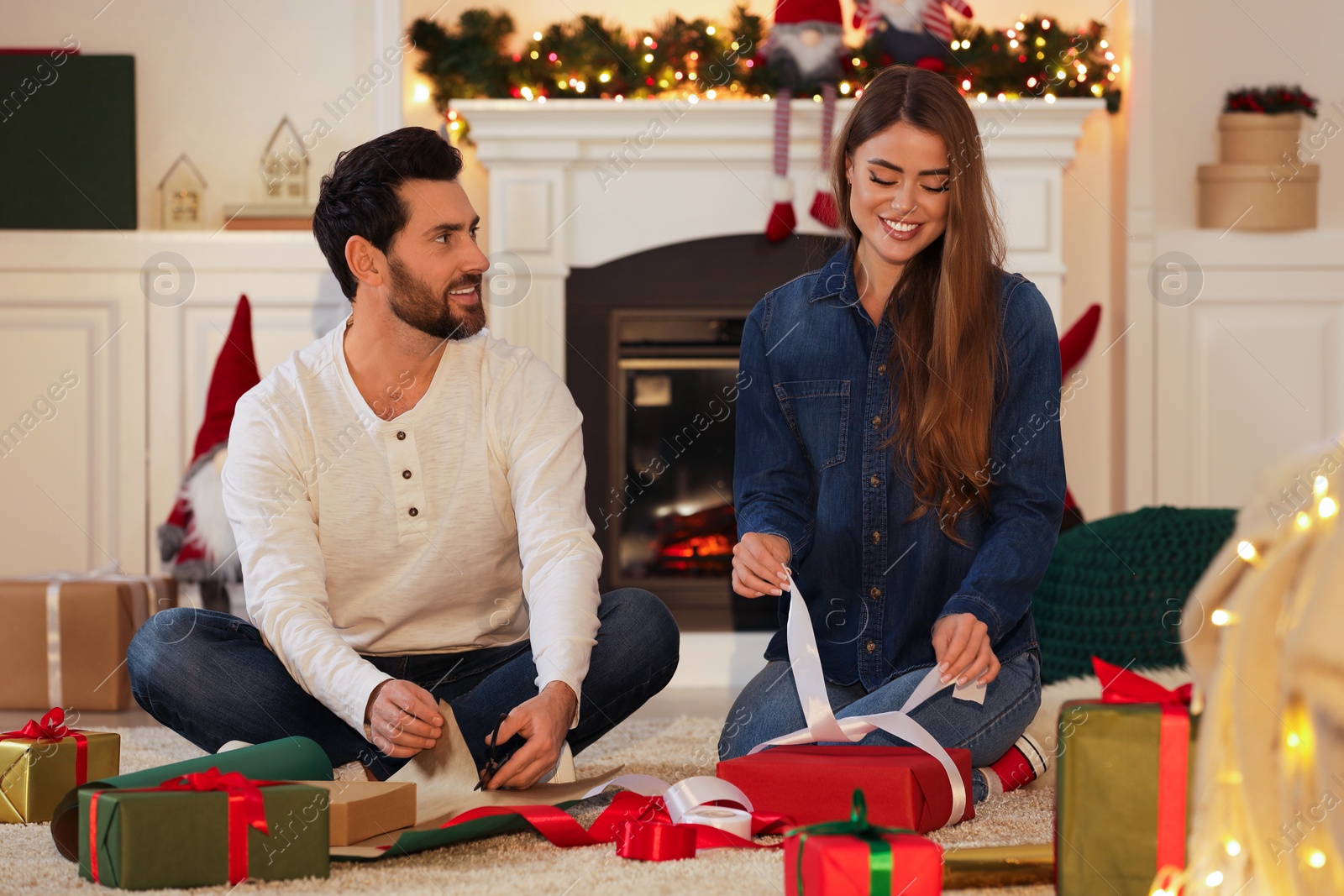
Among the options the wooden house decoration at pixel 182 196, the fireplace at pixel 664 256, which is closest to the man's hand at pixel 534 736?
the fireplace at pixel 664 256

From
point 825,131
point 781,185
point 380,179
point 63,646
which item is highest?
point 825,131

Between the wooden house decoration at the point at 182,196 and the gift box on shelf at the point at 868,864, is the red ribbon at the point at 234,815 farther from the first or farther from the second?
the wooden house decoration at the point at 182,196

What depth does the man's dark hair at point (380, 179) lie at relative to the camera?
1674mm

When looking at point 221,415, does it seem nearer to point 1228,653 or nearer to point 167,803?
point 167,803

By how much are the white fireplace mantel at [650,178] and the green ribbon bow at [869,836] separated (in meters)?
2.07

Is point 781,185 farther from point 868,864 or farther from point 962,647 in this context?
point 868,864

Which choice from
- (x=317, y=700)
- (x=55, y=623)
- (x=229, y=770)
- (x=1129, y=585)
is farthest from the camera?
(x=55, y=623)

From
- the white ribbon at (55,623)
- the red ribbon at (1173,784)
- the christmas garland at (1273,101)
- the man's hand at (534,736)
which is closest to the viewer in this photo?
the red ribbon at (1173,784)

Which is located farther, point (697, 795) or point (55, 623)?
point (55, 623)

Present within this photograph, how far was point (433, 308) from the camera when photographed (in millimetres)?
1643

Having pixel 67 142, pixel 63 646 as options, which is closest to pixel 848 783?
pixel 63 646

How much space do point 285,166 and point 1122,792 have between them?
2770 mm

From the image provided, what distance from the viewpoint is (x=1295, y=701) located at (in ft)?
2.12

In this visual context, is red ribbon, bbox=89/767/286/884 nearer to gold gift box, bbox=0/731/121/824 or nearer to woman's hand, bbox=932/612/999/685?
gold gift box, bbox=0/731/121/824
